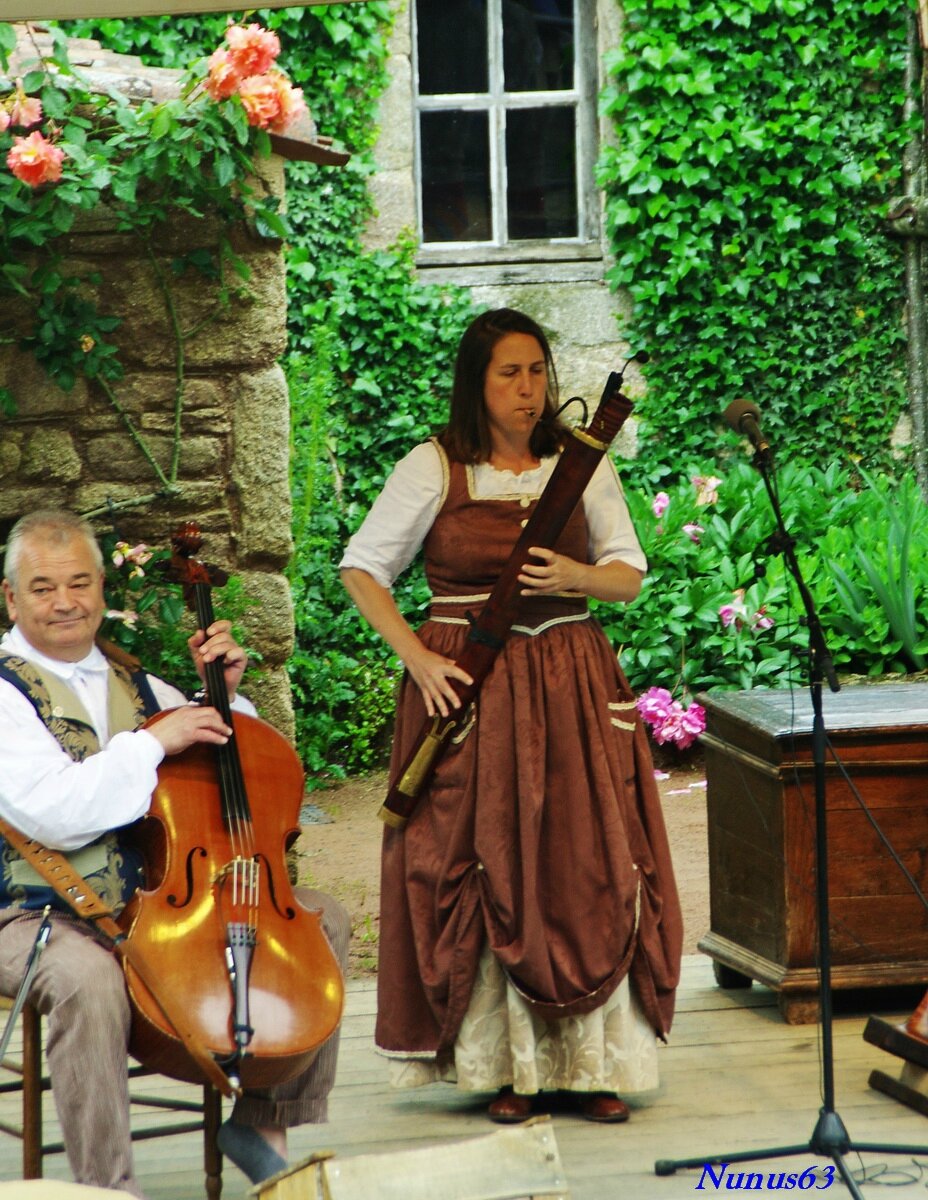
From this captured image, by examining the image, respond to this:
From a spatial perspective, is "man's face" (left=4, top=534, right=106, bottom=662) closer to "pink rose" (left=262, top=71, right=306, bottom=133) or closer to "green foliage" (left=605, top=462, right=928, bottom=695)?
"pink rose" (left=262, top=71, right=306, bottom=133)

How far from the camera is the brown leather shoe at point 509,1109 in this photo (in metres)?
3.59

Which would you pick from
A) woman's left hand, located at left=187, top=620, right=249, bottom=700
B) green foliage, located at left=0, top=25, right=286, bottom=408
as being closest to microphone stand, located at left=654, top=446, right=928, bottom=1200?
woman's left hand, located at left=187, top=620, right=249, bottom=700

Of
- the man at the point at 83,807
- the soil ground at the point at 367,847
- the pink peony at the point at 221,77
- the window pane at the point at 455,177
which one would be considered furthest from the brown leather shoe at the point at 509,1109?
the window pane at the point at 455,177

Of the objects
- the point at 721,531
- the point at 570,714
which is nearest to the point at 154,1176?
the point at 570,714

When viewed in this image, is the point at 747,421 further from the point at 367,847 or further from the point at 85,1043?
the point at 367,847

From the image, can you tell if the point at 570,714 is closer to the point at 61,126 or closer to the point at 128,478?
the point at 128,478

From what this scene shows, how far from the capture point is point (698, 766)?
24.2 ft

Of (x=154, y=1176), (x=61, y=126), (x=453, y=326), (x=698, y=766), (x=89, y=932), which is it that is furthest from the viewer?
(x=453, y=326)

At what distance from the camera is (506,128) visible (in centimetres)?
877

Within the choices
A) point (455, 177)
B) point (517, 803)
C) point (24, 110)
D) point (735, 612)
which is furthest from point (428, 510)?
point (455, 177)

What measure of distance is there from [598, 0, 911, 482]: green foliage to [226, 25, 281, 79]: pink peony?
169 inches

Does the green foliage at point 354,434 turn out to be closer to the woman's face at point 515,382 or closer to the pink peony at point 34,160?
the pink peony at point 34,160

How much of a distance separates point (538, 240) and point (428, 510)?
538 centimetres

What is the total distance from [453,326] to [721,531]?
1741 mm
